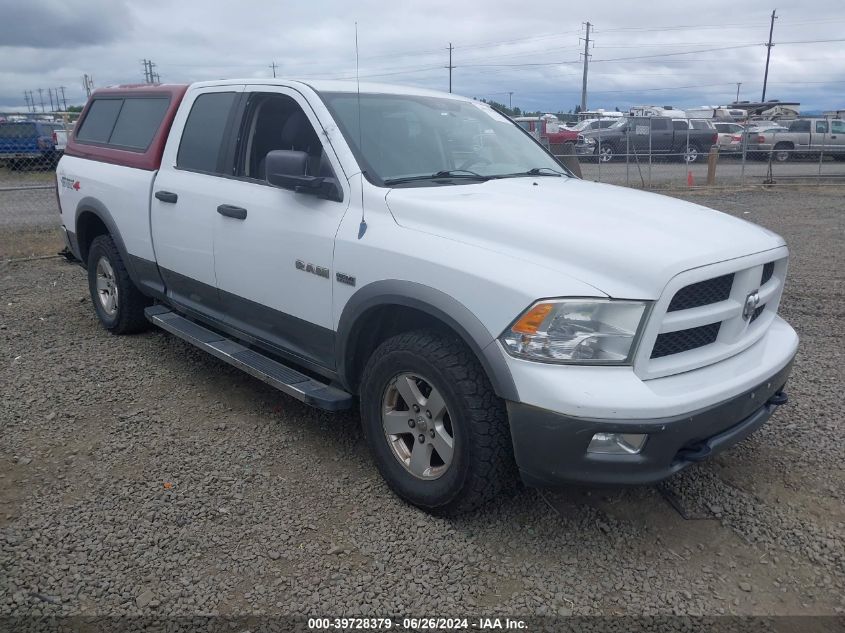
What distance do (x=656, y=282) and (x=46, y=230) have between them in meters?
11.1

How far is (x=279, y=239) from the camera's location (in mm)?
3777

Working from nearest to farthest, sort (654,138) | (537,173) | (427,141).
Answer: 1. (427,141)
2. (537,173)
3. (654,138)

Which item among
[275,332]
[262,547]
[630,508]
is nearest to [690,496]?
[630,508]

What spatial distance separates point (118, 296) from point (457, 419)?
378 cm

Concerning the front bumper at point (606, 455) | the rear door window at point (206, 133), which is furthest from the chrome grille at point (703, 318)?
the rear door window at point (206, 133)

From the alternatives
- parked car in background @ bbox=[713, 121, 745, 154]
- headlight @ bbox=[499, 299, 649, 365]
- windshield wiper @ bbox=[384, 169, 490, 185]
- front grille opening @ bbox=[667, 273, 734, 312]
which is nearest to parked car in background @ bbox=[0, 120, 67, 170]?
windshield wiper @ bbox=[384, 169, 490, 185]

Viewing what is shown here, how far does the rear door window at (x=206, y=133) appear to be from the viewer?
442cm

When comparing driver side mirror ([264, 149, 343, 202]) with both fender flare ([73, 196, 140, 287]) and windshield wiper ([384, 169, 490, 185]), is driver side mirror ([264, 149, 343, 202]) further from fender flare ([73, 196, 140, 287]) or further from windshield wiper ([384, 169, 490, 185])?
fender flare ([73, 196, 140, 287])

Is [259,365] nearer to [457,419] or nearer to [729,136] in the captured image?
[457,419]

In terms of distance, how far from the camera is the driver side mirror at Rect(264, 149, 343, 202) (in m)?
3.46

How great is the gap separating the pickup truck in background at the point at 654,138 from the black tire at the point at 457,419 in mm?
22480

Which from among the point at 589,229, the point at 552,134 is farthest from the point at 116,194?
the point at 552,134

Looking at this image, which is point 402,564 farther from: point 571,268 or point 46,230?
point 46,230

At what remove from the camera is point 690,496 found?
3445 millimetres
